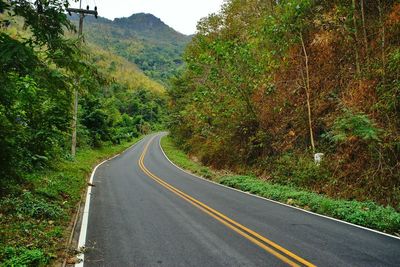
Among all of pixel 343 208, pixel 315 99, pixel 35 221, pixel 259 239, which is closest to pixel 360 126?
pixel 343 208

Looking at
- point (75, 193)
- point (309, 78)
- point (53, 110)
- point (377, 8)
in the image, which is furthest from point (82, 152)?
point (377, 8)

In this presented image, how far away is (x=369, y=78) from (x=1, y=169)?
13.2 meters

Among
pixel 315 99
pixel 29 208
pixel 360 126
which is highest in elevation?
pixel 315 99

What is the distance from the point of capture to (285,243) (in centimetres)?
672

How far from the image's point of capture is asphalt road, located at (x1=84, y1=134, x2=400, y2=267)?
19.1 feet

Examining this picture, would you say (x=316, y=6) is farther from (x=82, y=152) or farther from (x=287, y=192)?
(x=82, y=152)

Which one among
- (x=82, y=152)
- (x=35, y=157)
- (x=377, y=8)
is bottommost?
(x=82, y=152)

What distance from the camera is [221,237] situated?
713 cm

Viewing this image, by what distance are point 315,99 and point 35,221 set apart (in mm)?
13895

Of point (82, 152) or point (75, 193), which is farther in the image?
point (82, 152)

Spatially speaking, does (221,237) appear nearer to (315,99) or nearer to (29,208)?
(29,208)

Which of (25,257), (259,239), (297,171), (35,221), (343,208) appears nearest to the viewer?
(25,257)

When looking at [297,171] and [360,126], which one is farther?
[297,171]

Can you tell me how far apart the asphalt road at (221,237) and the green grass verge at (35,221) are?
0.68 m
